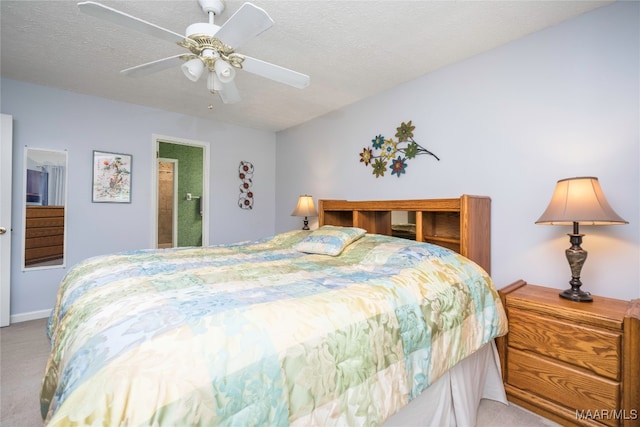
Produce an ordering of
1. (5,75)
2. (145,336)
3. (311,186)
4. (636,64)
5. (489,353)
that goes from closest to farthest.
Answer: (145,336)
(636,64)
(489,353)
(5,75)
(311,186)

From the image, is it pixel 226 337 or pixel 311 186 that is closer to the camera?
pixel 226 337

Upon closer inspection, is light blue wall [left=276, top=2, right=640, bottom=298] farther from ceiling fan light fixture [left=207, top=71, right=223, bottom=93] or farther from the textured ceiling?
ceiling fan light fixture [left=207, top=71, right=223, bottom=93]

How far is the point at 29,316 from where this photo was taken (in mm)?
2951

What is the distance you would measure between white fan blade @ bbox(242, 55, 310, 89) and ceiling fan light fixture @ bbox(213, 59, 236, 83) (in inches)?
3.7

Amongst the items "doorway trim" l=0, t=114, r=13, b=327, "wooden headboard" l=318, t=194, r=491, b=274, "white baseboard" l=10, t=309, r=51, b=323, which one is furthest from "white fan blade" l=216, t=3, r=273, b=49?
"white baseboard" l=10, t=309, r=51, b=323

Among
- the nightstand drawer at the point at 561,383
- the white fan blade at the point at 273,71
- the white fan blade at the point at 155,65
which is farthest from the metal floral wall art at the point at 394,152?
the white fan blade at the point at 155,65

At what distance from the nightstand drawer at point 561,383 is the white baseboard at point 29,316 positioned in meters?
4.20

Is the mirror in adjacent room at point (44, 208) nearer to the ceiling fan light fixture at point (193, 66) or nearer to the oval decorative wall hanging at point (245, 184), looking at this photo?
the oval decorative wall hanging at point (245, 184)

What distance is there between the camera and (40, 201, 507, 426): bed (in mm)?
712

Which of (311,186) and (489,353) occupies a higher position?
(311,186)

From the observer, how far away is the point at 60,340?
39.2 inches

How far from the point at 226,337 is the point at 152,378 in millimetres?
198

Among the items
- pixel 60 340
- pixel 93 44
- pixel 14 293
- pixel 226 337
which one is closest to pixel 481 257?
pixel 226 337

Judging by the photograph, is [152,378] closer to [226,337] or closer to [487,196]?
[226,337]
